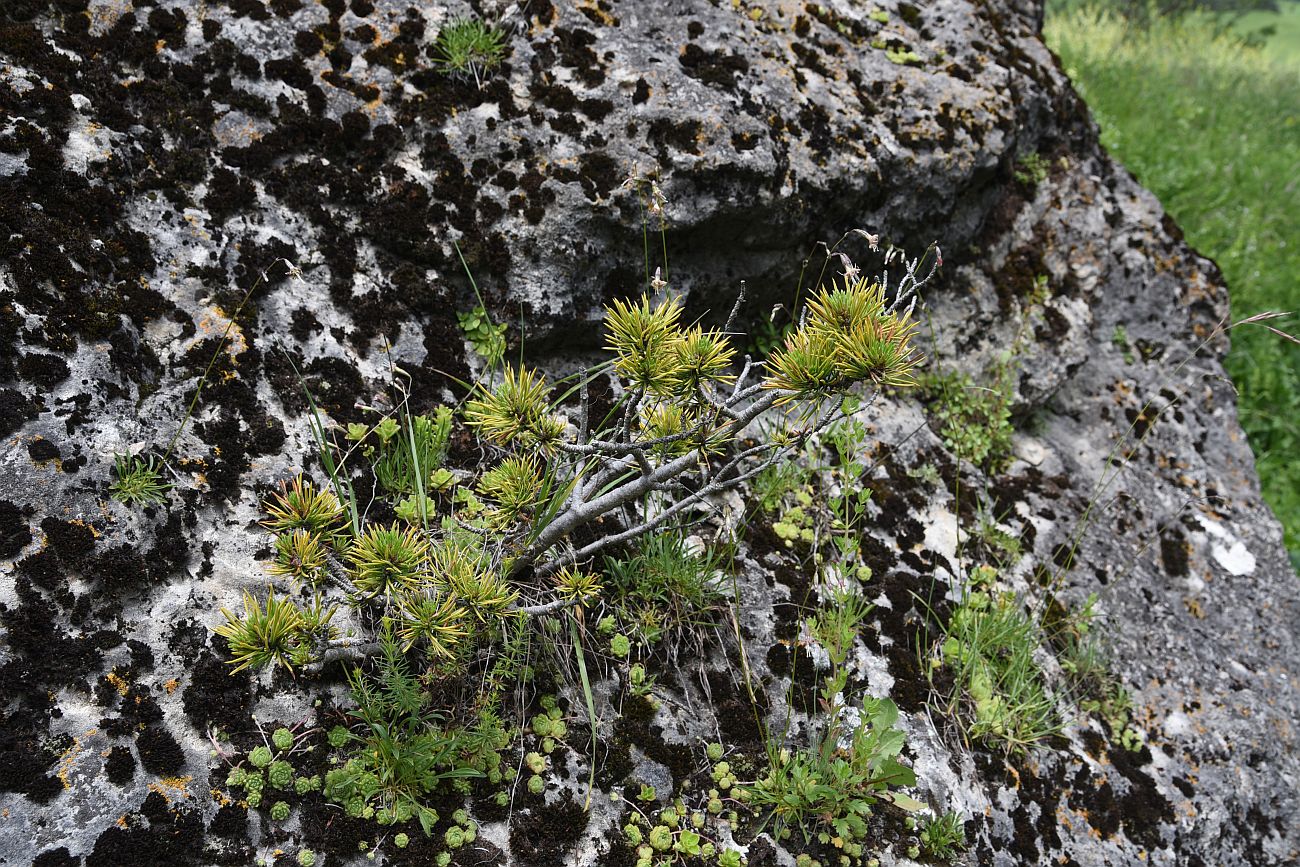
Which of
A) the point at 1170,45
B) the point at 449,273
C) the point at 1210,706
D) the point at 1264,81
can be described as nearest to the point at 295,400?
the point at 449,273

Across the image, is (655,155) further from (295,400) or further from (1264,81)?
(1264,81)

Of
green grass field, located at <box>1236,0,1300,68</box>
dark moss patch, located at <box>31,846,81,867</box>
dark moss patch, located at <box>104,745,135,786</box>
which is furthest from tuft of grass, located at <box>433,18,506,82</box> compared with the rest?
green grass field, located at <box>1236,0,1300,68</box>

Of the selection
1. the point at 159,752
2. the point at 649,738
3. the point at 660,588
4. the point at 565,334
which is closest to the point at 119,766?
the point at 159,752

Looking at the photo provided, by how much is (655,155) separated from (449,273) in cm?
129

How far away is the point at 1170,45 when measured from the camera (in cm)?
1402

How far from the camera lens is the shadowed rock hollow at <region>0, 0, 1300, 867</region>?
273 centimetres

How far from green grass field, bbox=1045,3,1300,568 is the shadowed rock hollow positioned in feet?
8.82

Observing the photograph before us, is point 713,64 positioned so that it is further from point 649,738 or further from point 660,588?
point 649,738

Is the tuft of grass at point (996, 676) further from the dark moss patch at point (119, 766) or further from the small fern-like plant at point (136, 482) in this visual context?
the small fern-like plant at point (136, 482)

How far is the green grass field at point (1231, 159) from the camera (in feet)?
26.1

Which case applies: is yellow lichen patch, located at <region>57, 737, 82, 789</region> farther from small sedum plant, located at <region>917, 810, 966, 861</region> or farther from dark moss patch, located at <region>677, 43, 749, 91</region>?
dark moss patch, located at <region>677, 43, 749, 91</region>

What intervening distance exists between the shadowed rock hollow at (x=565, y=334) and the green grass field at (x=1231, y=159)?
2689 mm

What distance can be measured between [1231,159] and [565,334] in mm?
10830

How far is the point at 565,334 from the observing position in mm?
4234
